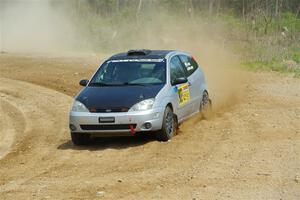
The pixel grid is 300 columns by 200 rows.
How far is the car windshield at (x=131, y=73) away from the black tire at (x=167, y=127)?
0.68 meters

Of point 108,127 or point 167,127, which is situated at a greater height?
point 108,127

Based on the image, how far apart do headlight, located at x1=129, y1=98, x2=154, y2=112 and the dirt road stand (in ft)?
2.03

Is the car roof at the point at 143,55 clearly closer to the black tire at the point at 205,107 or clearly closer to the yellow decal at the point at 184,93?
the yellow decal at the point at 184,93

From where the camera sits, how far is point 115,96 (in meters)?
12.6

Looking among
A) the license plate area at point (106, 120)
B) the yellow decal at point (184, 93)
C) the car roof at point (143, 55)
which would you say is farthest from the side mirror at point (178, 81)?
the license plate area at point (106, 120)

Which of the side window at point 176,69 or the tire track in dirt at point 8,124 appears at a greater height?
the side window at point 176,69

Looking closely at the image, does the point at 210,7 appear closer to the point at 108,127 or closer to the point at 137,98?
the point at 137,98

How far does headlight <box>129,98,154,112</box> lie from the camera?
1234 cm

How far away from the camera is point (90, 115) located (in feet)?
40.6

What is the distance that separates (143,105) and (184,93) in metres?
1.58

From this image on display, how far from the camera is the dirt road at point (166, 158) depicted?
30.1 ft

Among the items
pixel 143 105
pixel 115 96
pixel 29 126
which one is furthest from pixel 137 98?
pixel 29 126

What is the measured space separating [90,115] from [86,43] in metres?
25.0

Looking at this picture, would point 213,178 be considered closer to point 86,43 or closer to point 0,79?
point 0,79
